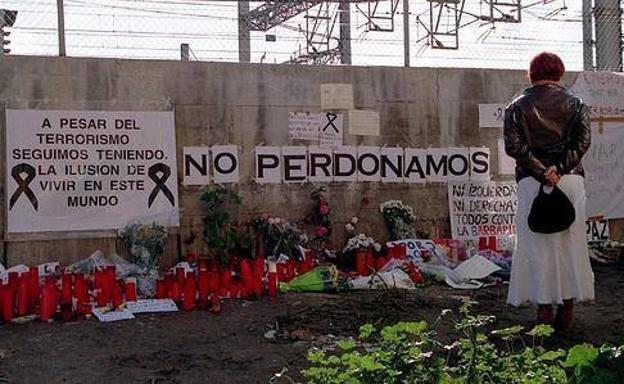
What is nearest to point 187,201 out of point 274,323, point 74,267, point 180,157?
point 180,157

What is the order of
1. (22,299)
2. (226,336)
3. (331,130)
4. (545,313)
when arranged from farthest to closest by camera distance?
(331,130), (22,299), (226,336), (545,313)

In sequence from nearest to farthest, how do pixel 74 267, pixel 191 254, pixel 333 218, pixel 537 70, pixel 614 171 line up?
pixel 537 70 < pixel 74 267 < pixel 191 254 < pixel 333 218 < pixel 614 171

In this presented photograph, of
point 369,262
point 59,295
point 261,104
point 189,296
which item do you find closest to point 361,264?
point 369,262

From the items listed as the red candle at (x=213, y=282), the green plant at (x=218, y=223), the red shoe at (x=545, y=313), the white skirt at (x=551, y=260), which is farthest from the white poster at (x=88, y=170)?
the red shoe at (x=545, y=313)

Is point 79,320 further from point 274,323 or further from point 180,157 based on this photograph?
point 180,157

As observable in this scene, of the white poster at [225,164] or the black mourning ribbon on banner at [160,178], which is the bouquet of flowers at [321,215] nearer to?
the white poster at [225,164]

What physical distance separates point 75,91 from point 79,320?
2642 millimetres

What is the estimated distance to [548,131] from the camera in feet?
18.3

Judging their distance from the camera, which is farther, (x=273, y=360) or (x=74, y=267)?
(x=74, y=267)

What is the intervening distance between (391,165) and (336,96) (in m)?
0.95

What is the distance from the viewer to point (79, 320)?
19.9ft

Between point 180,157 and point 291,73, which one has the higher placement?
point 291,73

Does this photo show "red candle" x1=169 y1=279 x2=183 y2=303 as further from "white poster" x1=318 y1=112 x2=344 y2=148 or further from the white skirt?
"white poster" x1=318 y1=112 x2=344 y2=148

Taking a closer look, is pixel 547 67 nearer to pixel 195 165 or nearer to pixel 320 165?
pixel 320 165
